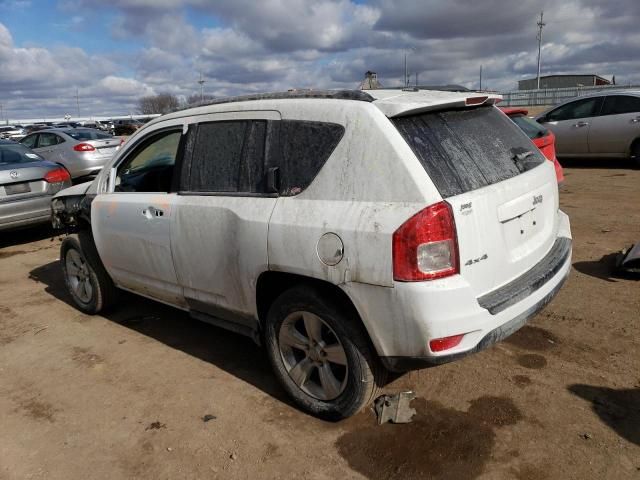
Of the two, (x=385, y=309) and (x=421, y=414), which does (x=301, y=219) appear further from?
(x=421, y=414)

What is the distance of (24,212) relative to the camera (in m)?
7.91

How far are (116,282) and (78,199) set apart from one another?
88cm

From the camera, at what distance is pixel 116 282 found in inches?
188

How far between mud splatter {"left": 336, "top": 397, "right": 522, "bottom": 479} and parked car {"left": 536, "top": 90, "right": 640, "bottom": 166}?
33.7 ft

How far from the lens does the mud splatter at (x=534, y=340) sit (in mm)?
3944

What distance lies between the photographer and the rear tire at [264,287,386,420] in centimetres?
293

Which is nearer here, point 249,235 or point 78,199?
point 249,235

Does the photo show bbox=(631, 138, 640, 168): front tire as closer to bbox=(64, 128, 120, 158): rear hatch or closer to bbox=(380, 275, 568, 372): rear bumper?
bbox=(380, 275, 568, 372): rear bumper

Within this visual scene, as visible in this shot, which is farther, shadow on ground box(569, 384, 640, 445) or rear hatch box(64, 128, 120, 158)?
rear hatch box(64, 128, 120, 158)

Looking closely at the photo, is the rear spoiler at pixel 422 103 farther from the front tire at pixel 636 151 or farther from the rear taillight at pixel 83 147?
the rear taillight at pixel 83 147

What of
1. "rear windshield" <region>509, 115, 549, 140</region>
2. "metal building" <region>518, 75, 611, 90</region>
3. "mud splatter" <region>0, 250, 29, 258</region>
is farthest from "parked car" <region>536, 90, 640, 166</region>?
"metal building" <region>518, 75, 611, 90</region>

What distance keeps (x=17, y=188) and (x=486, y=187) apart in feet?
23.9

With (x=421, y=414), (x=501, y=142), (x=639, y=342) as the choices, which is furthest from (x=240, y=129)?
(x=639, y=342)

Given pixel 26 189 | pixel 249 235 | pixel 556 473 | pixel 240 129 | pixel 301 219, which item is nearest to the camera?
pixel 556 473
